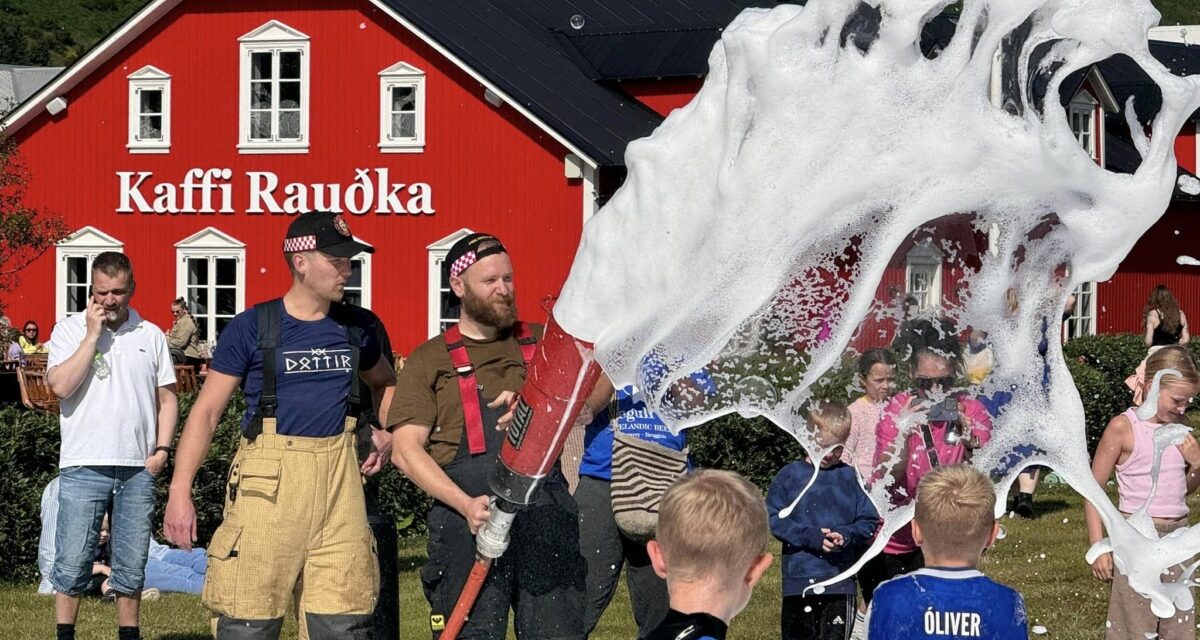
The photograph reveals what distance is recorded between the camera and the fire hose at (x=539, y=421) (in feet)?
17.1

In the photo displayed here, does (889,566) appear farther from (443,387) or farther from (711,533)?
(711,533)

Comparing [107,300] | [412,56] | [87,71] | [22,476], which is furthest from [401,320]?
[107,300]

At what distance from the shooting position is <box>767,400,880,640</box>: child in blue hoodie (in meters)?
7.87

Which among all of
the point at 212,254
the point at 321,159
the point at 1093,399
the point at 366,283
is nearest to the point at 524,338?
the point at 1093,399

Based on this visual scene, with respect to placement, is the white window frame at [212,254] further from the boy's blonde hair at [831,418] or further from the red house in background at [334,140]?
the boy's blonde hair at [831,418]

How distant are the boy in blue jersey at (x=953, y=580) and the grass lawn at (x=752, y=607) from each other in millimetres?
4617

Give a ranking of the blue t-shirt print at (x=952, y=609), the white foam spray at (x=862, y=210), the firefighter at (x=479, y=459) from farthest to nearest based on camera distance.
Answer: the firefighter at (x=479, y=459)
the blue t-shirt print at (x=952, y=609)
the white foam spray at (x=862, y=210)

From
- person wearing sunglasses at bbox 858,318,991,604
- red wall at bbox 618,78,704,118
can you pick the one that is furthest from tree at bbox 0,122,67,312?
person wearing sunglasses at bbox 858,318,991,604

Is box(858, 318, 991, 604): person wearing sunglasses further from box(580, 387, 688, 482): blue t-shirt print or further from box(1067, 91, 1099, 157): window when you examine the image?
box(1067, 91, 1099, 157): window

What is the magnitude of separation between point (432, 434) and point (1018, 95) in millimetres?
3228

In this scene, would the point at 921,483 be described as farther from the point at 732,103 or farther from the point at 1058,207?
the point at 732,103

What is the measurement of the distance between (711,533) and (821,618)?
378 centimetres

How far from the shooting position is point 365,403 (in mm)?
7418

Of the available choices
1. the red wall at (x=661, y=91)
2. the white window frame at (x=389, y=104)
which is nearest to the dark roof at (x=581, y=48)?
the red wall at (x=661, y=91)
